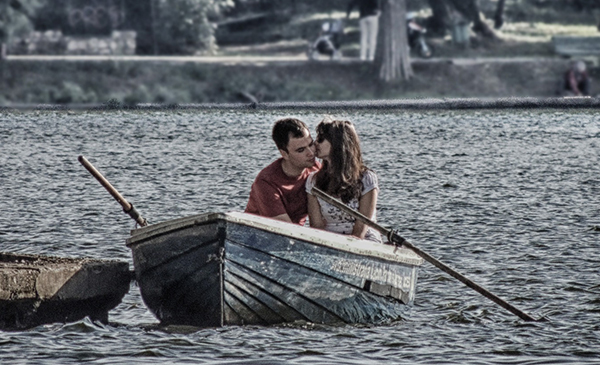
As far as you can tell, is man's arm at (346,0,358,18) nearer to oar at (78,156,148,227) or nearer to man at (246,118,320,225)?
oar at (78,156,148,227)

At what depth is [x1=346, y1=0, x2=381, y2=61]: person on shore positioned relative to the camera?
46.2 metres

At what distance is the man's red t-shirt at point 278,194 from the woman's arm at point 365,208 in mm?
414

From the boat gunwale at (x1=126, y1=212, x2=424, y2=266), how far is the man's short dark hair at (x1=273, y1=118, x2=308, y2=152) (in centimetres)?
62

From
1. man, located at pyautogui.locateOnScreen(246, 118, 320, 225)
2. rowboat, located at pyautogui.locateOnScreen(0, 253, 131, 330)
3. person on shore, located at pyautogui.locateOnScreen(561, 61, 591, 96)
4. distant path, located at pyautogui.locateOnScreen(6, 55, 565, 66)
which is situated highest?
man, located at pyautogui.locateOnScreen(246, 118, 320, 225)

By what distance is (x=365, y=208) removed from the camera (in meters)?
9.48

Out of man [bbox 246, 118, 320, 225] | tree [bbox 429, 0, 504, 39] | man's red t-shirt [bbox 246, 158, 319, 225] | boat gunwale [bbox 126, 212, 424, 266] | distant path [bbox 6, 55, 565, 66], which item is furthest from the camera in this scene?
tree [bbox 429, 0, 504, 39]

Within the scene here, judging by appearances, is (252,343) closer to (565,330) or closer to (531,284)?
(565,330)

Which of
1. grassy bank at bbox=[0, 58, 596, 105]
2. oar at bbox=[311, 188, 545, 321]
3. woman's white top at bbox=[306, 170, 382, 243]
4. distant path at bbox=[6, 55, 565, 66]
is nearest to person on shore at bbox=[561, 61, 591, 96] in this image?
grassy bank at bbox=[0, 58, 596, 105]

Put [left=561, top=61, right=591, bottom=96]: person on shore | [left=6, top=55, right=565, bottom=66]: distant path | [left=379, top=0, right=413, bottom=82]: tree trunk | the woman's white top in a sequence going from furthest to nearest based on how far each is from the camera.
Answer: [left=379, top=0, right=413, bottom=82]: tree trunk < [left=6, top=55, right=565, bottom=66]: distant path < [left=561, top=61, right=591, bottom=96]: person on shore < the woman's white top

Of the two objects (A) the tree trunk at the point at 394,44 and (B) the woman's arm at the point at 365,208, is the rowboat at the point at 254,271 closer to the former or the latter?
(B) the woman's arm at the point at 365,208

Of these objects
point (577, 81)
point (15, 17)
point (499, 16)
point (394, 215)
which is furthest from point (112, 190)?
point (499, 16)

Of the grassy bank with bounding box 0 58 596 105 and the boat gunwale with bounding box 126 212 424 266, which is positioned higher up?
the boat gunwale with bounding box 126 212 424 266

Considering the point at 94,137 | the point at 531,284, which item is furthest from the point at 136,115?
the point at 531,284

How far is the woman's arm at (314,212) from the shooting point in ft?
31.1
